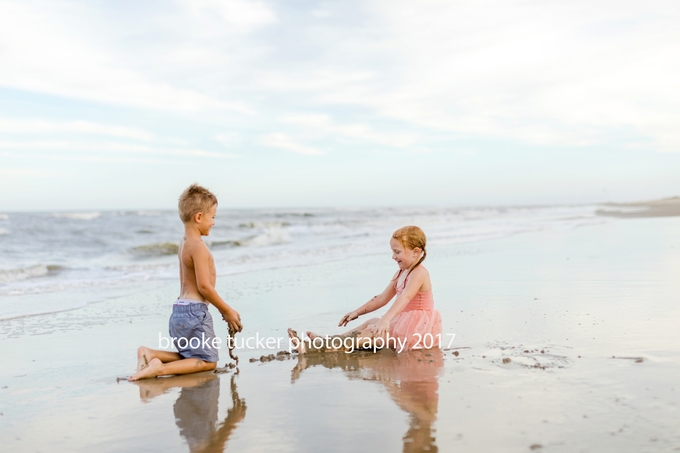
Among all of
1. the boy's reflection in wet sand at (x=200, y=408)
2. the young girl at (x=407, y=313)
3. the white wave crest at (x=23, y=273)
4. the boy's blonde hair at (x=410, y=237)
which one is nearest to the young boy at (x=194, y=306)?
the boy's reflection in wet sand at (x=200, y=408)

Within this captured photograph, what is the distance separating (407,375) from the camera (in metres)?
3.88

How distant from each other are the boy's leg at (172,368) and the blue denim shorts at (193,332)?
0.05 m

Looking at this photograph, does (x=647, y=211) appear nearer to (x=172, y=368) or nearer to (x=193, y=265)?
(x=193, y=265)

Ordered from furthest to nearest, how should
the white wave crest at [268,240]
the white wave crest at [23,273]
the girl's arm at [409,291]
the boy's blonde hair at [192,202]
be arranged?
the white wave crest at [268,240] < the white wave crest at [23,273] < the girl's arm at [409,291] < the boy's blonde hair at [192,202]

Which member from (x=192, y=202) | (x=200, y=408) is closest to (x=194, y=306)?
(x=192, y=202)

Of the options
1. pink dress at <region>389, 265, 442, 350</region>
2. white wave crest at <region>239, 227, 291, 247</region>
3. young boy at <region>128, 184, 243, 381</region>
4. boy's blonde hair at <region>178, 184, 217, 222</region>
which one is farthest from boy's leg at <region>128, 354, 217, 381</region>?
white wave crest at <region>239, 227, 291, 247</region>

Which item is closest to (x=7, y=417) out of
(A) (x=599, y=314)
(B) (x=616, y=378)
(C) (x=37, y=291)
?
(B) (x=616, y=378)

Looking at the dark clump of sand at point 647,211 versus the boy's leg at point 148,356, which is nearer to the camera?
the boy's leg at point 148,356

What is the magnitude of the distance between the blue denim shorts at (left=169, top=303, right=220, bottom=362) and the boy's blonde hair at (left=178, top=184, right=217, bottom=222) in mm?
702

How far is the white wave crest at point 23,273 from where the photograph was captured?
11.7 metres

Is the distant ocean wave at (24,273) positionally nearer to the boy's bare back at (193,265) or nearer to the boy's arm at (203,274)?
the boy's bare back at (193,265)

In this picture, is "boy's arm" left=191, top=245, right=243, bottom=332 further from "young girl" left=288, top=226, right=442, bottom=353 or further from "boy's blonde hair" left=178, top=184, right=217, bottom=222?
"young girl" left=288, top=226, right=442, bottom=353

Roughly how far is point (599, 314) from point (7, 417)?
4.82 m

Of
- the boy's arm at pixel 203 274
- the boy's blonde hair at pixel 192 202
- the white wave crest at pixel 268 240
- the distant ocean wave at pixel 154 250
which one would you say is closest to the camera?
the boy's arm at pixel 203 274
